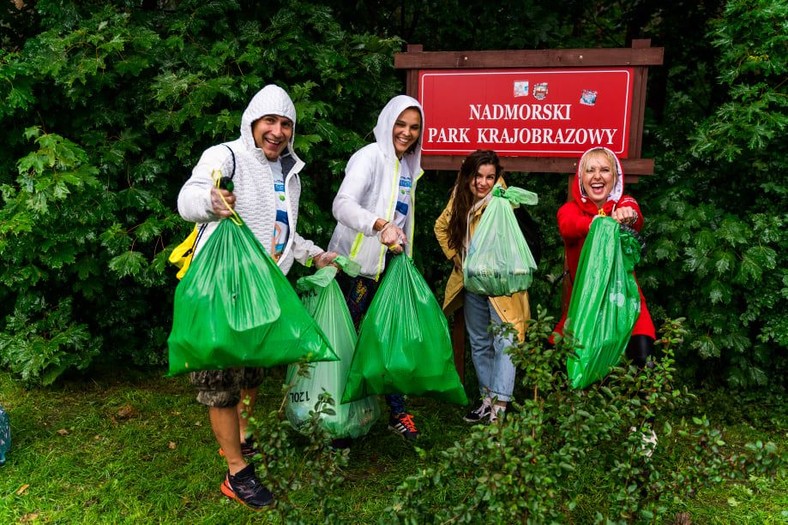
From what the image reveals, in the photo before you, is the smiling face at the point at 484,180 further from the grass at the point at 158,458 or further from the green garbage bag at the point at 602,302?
the grass at the point at 158,458

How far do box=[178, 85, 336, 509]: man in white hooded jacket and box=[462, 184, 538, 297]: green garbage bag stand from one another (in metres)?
0.87

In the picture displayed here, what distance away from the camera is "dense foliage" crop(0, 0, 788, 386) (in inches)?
139

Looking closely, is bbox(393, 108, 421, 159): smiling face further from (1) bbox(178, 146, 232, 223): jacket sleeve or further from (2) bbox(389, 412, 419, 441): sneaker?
(2) bbox(389, 412, 419, 441): sneaker

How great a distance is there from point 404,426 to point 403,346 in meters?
0.74

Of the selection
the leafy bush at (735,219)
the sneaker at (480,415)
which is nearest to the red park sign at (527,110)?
the leafy bush at (735,219)

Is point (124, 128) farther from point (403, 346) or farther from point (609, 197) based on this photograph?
point (609, 197)

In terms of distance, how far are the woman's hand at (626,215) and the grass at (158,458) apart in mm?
1092

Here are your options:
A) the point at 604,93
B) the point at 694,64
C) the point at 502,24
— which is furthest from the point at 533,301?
the point at 694,64

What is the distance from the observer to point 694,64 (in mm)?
5047

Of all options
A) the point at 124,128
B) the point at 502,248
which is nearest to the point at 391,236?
the point at 502,248

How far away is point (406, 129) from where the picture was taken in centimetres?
312

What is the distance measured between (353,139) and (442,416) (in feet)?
5.45

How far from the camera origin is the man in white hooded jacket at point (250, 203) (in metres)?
2.58

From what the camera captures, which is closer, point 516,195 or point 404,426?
point 516,195
